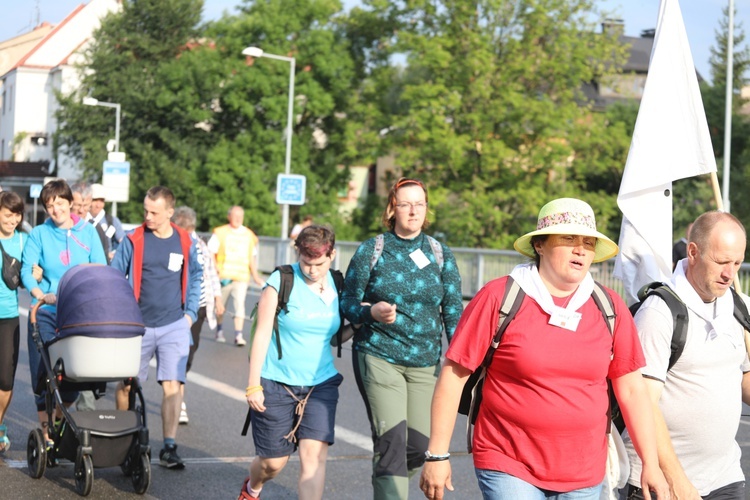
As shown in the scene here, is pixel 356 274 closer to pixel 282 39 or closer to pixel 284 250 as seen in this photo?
pixel 284 250

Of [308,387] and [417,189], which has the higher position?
[417,189]

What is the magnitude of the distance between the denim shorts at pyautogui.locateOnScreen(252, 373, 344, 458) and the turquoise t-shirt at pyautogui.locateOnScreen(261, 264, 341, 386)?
0.05 m

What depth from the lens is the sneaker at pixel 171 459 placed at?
7348 mm

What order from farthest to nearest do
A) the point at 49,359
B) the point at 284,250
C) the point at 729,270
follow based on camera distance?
the point at 284,250 → the point at 49,359 → the point at 729,270

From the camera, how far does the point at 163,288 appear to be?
7.62m

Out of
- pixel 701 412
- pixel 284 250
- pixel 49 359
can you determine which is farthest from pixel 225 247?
pixel 284 250

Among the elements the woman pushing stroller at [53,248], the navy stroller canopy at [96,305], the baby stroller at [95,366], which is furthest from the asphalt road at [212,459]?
the navy stroller canopy at [96,305]

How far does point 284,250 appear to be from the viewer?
3072 centimetres

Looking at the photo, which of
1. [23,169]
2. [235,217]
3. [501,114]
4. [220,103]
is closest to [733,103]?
[501,114]

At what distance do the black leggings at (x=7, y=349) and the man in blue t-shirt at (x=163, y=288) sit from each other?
0.77 metres

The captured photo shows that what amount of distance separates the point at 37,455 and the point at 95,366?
2.46ft

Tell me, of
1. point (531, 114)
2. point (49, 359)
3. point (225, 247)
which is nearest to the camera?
point (49, 359)

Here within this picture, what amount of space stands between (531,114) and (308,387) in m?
33.3

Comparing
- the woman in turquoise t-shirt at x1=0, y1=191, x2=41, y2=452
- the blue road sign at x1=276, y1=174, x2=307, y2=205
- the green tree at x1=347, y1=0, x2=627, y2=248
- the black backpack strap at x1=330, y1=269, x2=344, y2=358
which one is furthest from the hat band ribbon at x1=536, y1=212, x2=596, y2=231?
the green tree at x1=347, y1=0, x2=627, y2=248
